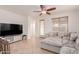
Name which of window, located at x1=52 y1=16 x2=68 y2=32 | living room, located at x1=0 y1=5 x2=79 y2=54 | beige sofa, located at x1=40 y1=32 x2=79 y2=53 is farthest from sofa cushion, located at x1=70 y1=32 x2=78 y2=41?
window, located at x1=52 y1=16 x2=68 y2=32

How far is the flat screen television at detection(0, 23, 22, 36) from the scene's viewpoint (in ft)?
6.96

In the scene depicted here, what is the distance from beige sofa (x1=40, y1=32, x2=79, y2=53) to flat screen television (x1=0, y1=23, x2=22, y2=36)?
74cm

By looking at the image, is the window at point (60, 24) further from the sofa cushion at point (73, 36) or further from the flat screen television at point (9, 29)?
the flat screen television at point (9, 29)

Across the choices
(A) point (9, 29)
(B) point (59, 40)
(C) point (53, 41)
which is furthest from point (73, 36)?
(A) point (9, 29)

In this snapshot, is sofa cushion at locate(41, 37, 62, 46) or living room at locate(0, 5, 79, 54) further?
sofa cushion at locate(41, 37, 62, 46)

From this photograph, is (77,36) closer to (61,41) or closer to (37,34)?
(61,41)

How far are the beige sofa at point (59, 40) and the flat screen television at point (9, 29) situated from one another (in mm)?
735

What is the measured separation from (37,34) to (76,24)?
45.7 inches

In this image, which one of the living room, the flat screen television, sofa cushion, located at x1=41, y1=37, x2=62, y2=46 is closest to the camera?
the flat screen television

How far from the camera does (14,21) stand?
2.35m

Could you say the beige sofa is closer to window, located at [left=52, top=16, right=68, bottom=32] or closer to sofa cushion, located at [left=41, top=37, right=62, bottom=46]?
sofa cushion, located at [left=41, top=37, right=62, bottom=46]

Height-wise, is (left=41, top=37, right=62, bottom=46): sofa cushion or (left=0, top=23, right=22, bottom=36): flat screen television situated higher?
(left=0, top=23, right=22, bottom=36): flat screen television

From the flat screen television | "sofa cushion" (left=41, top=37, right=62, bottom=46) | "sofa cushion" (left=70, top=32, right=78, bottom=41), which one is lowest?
"sofa cushion" (left=41, top=37, right=62, bottom=46)
